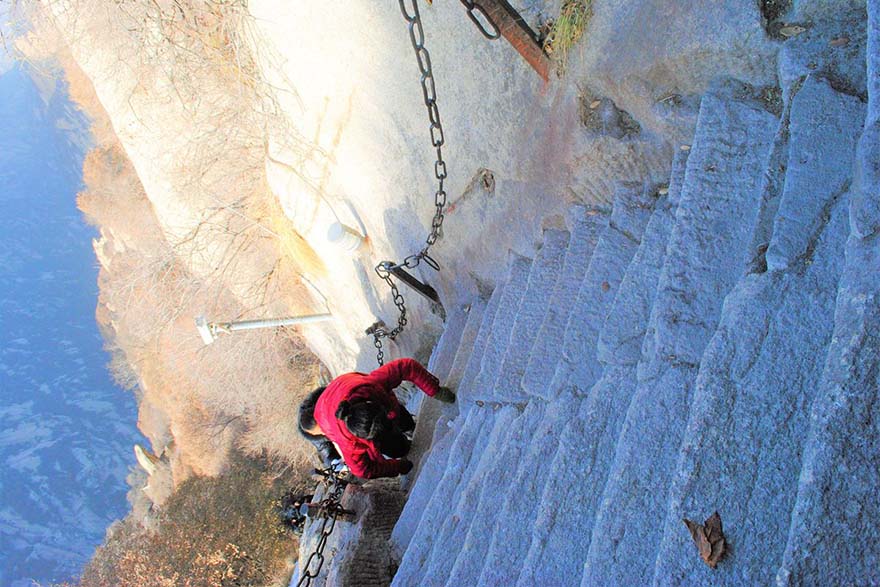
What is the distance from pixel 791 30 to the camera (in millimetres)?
2160

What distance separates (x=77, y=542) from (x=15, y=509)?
3.99m

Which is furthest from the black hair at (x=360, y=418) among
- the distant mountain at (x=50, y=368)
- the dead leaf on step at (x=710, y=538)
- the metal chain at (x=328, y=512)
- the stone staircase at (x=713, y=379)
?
the distant mountain at (x=50, y=368)

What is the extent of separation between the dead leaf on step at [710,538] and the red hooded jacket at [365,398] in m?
2.42

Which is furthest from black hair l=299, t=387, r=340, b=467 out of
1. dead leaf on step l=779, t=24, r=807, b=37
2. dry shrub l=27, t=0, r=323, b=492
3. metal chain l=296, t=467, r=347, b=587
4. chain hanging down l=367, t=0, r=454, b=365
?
dry shrub l=27, t=0, r=323, b=492

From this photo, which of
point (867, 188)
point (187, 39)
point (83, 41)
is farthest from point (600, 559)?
point (83, 41)

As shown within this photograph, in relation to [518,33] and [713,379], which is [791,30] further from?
[713,379]

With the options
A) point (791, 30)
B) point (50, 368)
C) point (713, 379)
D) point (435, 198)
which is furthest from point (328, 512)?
point (50, 368)

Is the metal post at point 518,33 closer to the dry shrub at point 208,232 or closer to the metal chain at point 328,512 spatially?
the metal chain at point 328,512

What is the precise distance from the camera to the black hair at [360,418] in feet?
11.6

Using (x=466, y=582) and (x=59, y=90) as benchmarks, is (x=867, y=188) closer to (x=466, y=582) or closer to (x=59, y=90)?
(x=466, y=582)

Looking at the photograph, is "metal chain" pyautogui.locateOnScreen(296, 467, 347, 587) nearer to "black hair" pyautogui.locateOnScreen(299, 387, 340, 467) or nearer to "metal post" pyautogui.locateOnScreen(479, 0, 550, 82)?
"black hair" pyautogui.locateOnScreen(299, 387, 340, 467)

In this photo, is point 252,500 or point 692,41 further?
point 252,500

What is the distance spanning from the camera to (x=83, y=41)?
23.1ft

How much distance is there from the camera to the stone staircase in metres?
1.26
